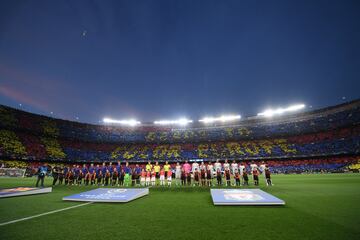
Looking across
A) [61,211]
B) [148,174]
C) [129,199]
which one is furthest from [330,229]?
[148,174]

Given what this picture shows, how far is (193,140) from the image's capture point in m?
58.2

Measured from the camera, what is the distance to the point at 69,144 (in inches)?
2064

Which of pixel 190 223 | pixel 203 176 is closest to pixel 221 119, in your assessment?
pixel 203 176

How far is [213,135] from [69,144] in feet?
129

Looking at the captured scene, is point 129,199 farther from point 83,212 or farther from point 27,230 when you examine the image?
point 27,230

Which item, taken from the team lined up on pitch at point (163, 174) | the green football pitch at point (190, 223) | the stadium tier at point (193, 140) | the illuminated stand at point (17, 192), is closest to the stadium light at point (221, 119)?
the stadium tier at point (193, 140)

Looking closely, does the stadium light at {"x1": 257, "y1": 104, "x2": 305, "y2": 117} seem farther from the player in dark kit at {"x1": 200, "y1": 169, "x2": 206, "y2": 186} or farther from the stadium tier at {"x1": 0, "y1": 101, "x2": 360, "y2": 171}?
the player in dark kit at {"x1": 200, "y1": 169, "x2": 206, "y2": 186}

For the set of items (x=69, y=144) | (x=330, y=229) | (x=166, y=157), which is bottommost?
(x=330, y=229)

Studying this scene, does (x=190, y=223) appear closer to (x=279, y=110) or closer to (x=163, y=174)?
(x=163, y=174)

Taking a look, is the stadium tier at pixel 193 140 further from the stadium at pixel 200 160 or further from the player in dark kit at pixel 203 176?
the player in dark kit at pixel 203 176

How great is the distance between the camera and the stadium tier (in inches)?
A: 1658

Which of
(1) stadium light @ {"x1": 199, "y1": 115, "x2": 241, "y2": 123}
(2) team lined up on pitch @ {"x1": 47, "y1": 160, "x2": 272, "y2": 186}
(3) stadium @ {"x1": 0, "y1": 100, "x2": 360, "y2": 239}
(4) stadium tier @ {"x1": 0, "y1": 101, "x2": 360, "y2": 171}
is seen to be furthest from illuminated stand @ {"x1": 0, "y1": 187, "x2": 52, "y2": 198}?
(1) stadium light @ {"x1": 199, "y1": 115, "x2": 241, "y2": 123}

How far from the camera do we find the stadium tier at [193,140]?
42125 mm

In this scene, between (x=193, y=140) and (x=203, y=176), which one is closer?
(x=203, y=176)
